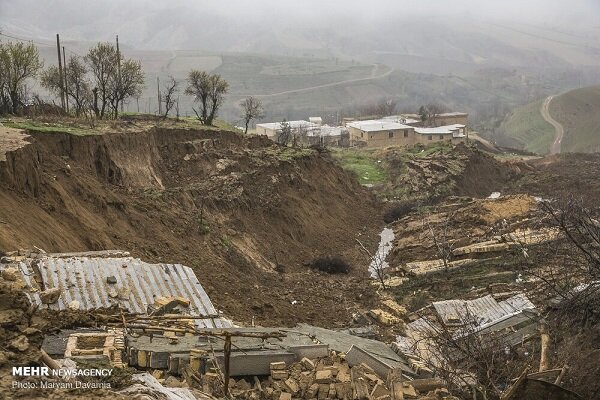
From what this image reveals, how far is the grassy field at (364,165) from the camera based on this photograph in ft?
153

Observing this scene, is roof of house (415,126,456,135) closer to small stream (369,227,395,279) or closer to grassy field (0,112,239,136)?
small stream (369,227,395,279)

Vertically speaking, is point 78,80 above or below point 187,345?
above

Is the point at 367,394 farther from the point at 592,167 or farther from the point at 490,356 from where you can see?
the point at 592,167

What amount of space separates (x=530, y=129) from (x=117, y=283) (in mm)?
108879

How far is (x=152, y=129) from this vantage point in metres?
30.6

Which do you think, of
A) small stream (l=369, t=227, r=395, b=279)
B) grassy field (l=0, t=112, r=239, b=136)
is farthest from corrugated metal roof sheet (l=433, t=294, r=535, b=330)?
grassy field (l=0, t=112, r=239, b=136)

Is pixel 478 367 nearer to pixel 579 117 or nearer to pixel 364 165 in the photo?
pixel 364 165

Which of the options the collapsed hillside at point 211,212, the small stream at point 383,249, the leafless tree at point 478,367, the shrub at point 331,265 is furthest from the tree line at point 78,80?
the leafless tree at point 478,367

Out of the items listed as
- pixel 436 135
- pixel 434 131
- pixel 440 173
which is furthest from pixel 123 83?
pixel 434 131

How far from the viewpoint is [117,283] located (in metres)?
12.0

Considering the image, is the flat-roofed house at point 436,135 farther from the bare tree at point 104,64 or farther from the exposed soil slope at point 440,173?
the bare tree at point 104,64

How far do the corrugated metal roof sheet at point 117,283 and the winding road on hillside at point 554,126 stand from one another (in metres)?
88.1

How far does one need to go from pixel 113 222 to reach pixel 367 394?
13020mm

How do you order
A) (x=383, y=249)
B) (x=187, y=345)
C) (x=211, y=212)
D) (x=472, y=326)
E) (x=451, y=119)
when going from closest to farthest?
(x=187, y=345) → (x=472, y=326) → (x=211, y=212) → (x=383, y=249) → (x=451, y=119)
